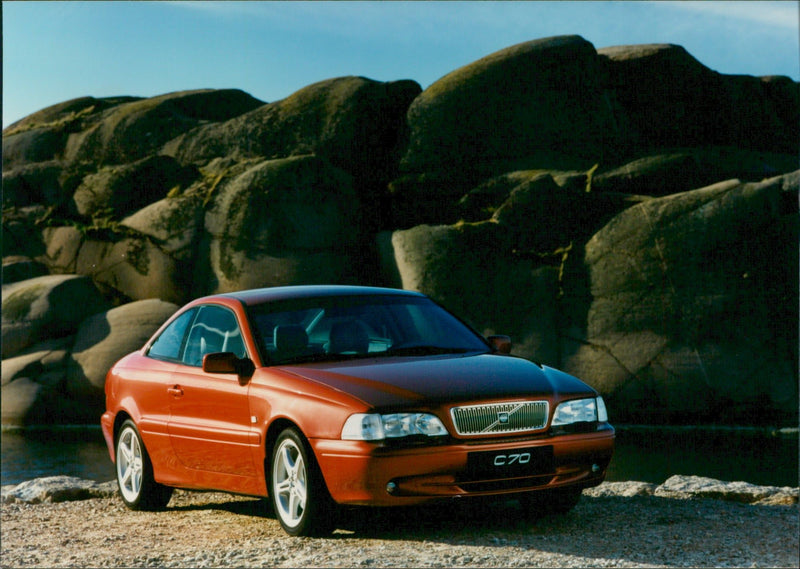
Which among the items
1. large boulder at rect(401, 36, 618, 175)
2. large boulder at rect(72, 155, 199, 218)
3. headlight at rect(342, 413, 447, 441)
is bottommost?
headlight at rect(342, 413, 447, 441)

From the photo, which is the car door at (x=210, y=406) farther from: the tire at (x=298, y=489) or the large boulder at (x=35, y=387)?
the large boulder at (x=35, y=387)

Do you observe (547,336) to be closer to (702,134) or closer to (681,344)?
(681,344)

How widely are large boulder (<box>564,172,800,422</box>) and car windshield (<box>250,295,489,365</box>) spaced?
13168 mm

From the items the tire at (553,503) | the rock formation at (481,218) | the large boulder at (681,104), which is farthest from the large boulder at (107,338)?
the tire at (553,503)

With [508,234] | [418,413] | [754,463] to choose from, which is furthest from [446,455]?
[508,234]

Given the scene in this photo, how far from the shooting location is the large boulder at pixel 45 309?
24344 mm

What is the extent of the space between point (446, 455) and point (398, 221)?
20.1 metres

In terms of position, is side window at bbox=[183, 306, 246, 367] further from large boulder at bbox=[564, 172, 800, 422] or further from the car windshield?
large boulder at bbox=[564, 172, 800, 422]

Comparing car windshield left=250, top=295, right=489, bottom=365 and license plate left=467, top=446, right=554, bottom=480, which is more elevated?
car windshield left=250, top=295, right=489, bottom=365

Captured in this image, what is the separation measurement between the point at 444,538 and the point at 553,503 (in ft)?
3.26

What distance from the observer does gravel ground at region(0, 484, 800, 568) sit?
20.5ft

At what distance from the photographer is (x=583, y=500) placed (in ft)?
27.7

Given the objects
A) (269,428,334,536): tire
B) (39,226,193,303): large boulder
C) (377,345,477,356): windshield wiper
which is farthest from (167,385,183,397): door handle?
(39,226,193,303): large boulder

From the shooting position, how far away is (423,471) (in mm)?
6465
